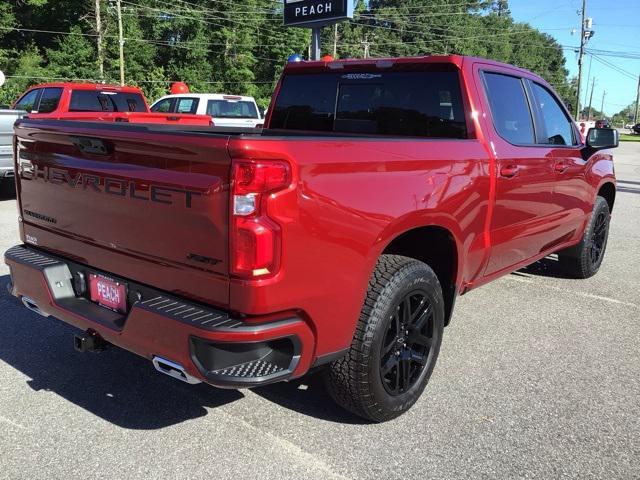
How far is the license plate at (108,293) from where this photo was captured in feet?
9.00

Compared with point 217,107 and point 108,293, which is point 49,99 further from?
point 108,293

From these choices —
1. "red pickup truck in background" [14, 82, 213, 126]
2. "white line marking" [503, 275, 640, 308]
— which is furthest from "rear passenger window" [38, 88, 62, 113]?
"white line marking" [503, 275, 640, 308]

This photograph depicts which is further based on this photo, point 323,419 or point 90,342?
point 323,419

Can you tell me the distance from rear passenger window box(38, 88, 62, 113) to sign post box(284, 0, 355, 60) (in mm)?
4997

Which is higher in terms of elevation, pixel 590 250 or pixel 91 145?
pixel 91 145

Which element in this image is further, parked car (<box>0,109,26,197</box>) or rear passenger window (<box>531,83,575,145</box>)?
parked car (<box>0,109,26,197</box>)

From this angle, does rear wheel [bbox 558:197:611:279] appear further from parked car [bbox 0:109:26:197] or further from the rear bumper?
parked car [bbox 0:109:26:197]

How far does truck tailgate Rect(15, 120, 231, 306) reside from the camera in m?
2.29

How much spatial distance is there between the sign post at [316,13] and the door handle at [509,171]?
8.67 m

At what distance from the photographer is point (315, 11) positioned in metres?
12.0

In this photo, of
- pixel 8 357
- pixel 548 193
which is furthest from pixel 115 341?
pixel 548 193

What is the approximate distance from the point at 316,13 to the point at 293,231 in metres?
10.8

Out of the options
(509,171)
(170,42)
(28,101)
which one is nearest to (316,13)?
(28,101)

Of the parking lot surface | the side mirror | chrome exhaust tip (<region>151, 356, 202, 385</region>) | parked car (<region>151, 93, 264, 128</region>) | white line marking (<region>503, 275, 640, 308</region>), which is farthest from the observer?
parked car (<region>151, 93, 264, 128</region>)
